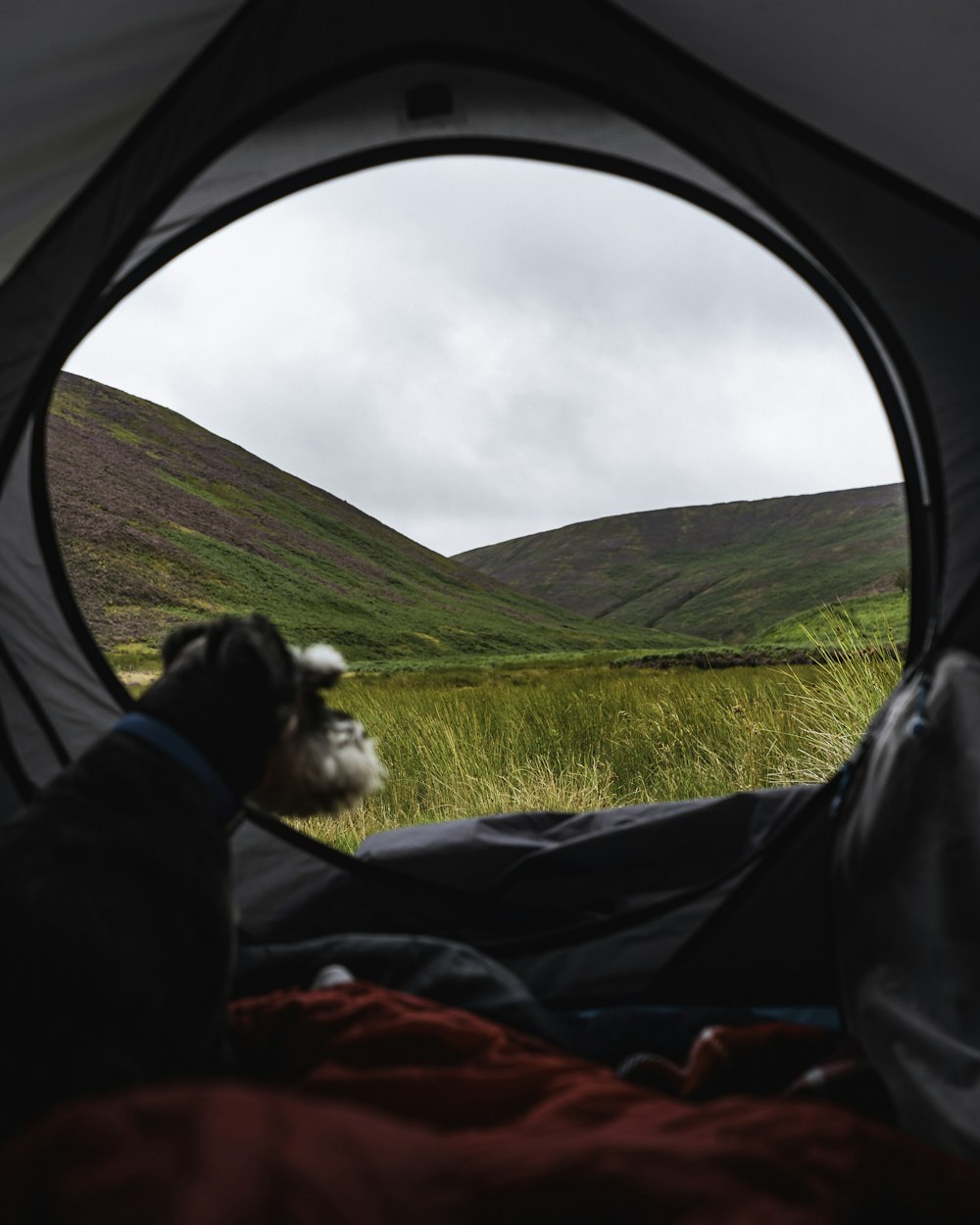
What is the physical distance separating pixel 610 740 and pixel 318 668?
3932 millimetres

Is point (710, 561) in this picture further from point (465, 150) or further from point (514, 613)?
point (465, 150)

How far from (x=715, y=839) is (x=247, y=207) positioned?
2289mm

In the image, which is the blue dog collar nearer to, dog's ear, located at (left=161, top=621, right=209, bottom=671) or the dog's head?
the dog's head

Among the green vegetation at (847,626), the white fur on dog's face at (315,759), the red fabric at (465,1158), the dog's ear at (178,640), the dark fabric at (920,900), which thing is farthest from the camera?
the green vegetation at (847,626)

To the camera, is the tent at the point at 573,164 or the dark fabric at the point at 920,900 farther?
the tent at the point at 573,164

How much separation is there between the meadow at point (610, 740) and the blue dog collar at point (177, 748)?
252 centimetres

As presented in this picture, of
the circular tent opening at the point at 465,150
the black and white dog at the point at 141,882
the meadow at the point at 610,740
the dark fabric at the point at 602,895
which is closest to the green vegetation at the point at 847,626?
the meadow at the point at 610,740

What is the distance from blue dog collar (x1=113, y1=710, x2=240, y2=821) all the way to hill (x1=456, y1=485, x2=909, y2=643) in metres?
56.5

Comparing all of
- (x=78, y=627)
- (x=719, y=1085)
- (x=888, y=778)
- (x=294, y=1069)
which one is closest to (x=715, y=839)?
(x=888, y=778)

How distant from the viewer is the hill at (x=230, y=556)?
27.6 metres

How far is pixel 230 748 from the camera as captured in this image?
168 cm

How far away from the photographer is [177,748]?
→ 1.58 m

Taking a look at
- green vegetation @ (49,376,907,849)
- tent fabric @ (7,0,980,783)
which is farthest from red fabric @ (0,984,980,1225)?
green vegetation @ (49,376,907,849)

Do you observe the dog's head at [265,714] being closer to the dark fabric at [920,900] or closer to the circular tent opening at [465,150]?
the circular tent opening at [465,150]
